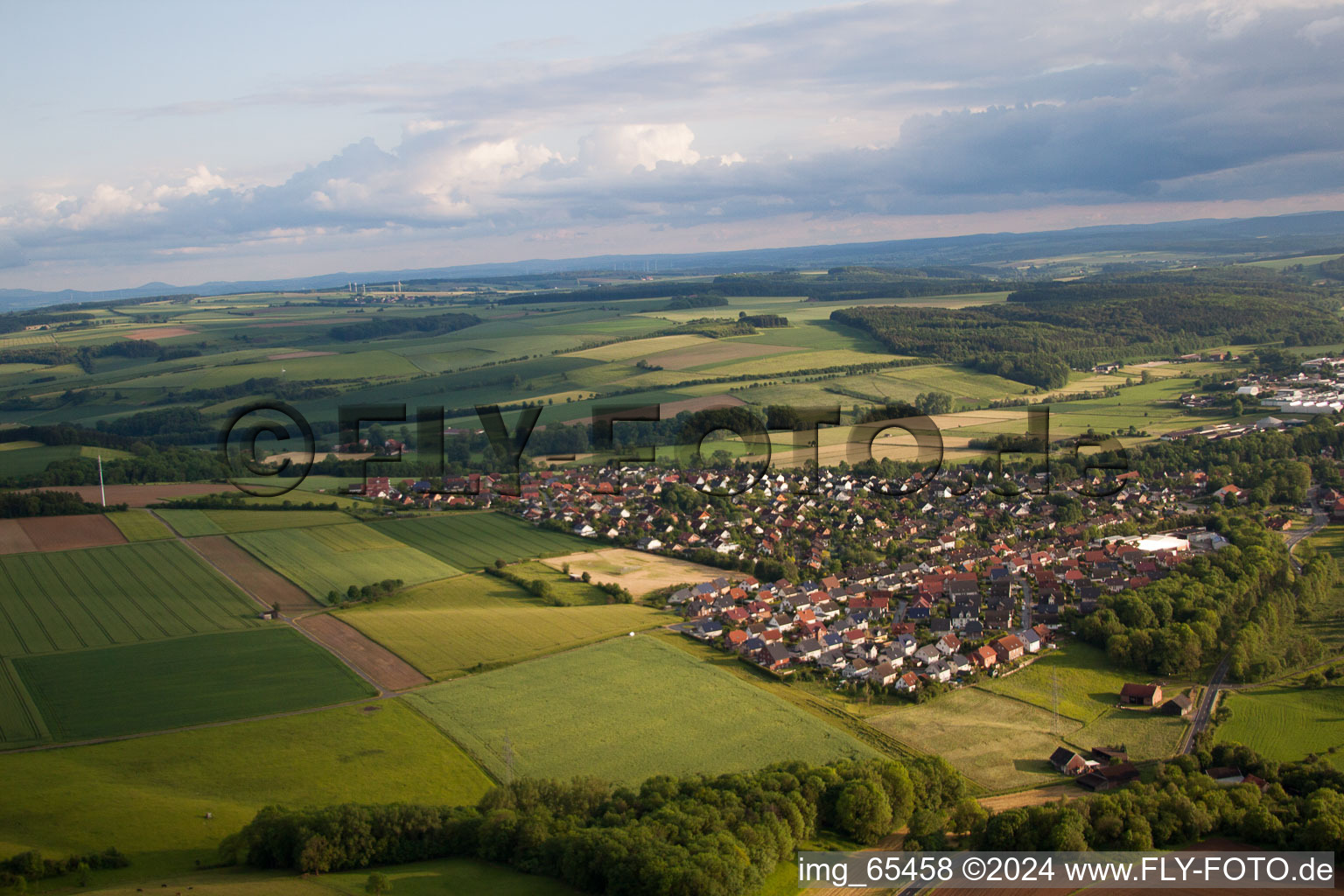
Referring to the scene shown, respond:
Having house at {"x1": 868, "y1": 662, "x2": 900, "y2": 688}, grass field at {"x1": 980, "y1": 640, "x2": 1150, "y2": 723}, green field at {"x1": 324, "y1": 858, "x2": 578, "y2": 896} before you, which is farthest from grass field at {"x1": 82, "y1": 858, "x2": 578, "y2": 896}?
grass field at {"x1": 980, "y1": 640, "x2": 1150, "y2": 723}

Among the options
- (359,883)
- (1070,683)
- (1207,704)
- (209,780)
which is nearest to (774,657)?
(1070,683)

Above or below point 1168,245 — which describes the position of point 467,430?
below

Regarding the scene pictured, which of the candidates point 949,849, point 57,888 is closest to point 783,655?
point 949,849

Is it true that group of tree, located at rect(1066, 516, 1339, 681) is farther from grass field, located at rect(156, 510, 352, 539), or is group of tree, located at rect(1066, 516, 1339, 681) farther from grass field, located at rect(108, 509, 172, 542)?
grass field, located at rect(108, 509, 172, 542)

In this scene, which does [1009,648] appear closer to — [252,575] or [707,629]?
[707,629]

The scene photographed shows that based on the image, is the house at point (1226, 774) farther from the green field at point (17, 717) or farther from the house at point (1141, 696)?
the green field at point (17, 717)

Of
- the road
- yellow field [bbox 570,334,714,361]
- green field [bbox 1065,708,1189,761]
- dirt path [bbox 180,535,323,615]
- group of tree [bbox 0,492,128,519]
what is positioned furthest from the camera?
yellow field [bbox 570,334,714,361]

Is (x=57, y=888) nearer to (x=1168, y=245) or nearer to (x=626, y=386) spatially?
(x=626, y=386)
